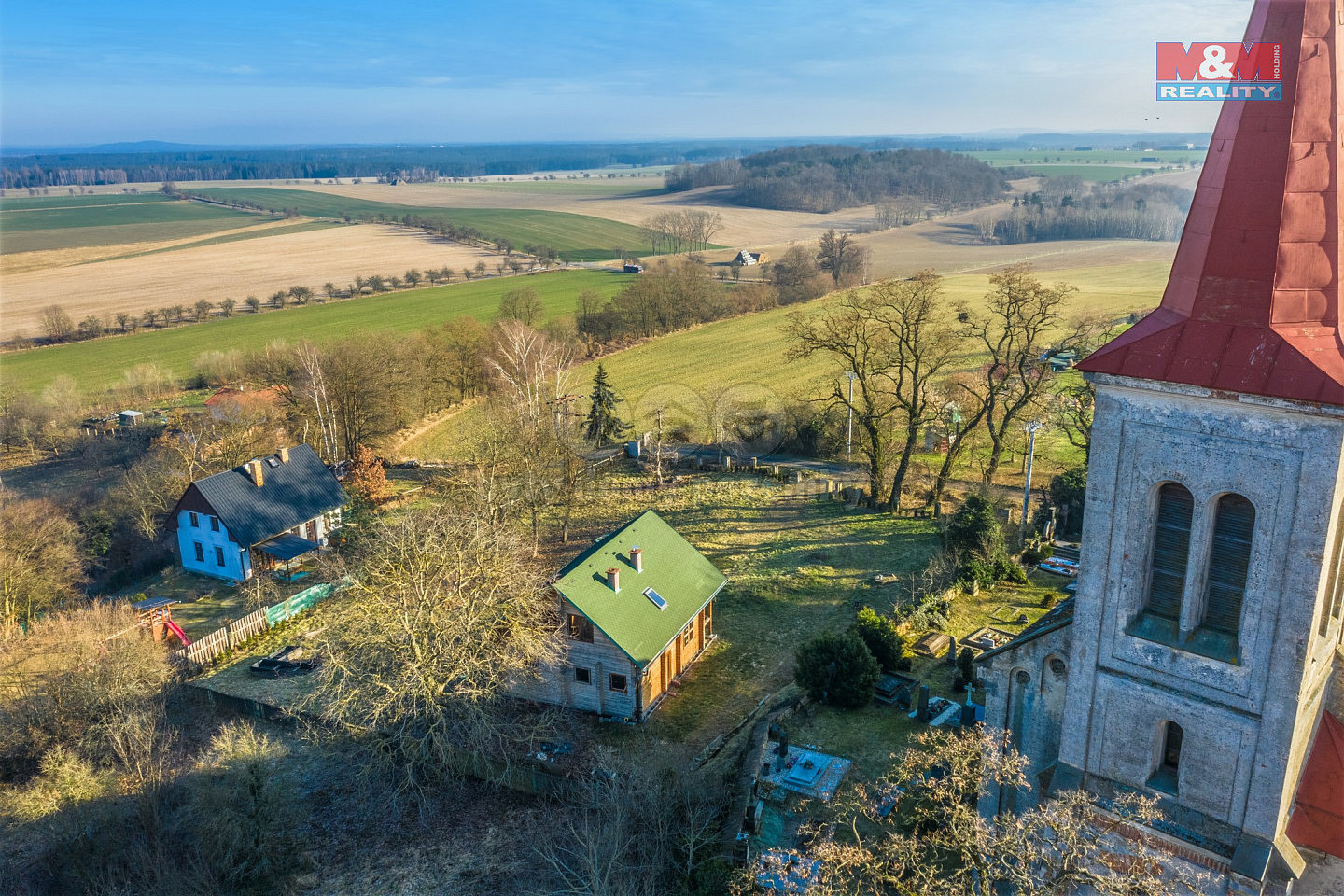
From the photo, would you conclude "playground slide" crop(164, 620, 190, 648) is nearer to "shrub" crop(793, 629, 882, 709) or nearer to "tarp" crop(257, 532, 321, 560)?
"tarp" crop(257, 532, 321, 560)

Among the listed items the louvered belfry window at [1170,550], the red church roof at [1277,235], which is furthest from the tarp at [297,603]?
the red church roof at [1277,235]

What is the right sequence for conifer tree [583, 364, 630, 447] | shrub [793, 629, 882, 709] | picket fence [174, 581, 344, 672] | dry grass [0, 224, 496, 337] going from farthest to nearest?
dry grass [0, 224, 496, 337]
conifer tree [583, 364, 630, 447]
picket fence [174, 581, 344, 672]
shrub [793, 629, 882, 709]

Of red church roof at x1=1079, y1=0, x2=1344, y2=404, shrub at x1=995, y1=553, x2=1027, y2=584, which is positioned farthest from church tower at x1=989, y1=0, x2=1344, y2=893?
shrub at x1=995, y1=553, x2=1027, y2=584

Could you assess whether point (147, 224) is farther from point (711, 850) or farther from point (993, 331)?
point (711, 850)

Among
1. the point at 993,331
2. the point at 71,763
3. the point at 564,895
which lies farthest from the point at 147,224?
the point at 564,895

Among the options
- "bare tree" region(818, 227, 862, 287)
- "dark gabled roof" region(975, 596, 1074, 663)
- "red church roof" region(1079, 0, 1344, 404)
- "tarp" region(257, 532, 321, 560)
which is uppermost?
"red church roof" region(1079, 0, 1344, 404)
